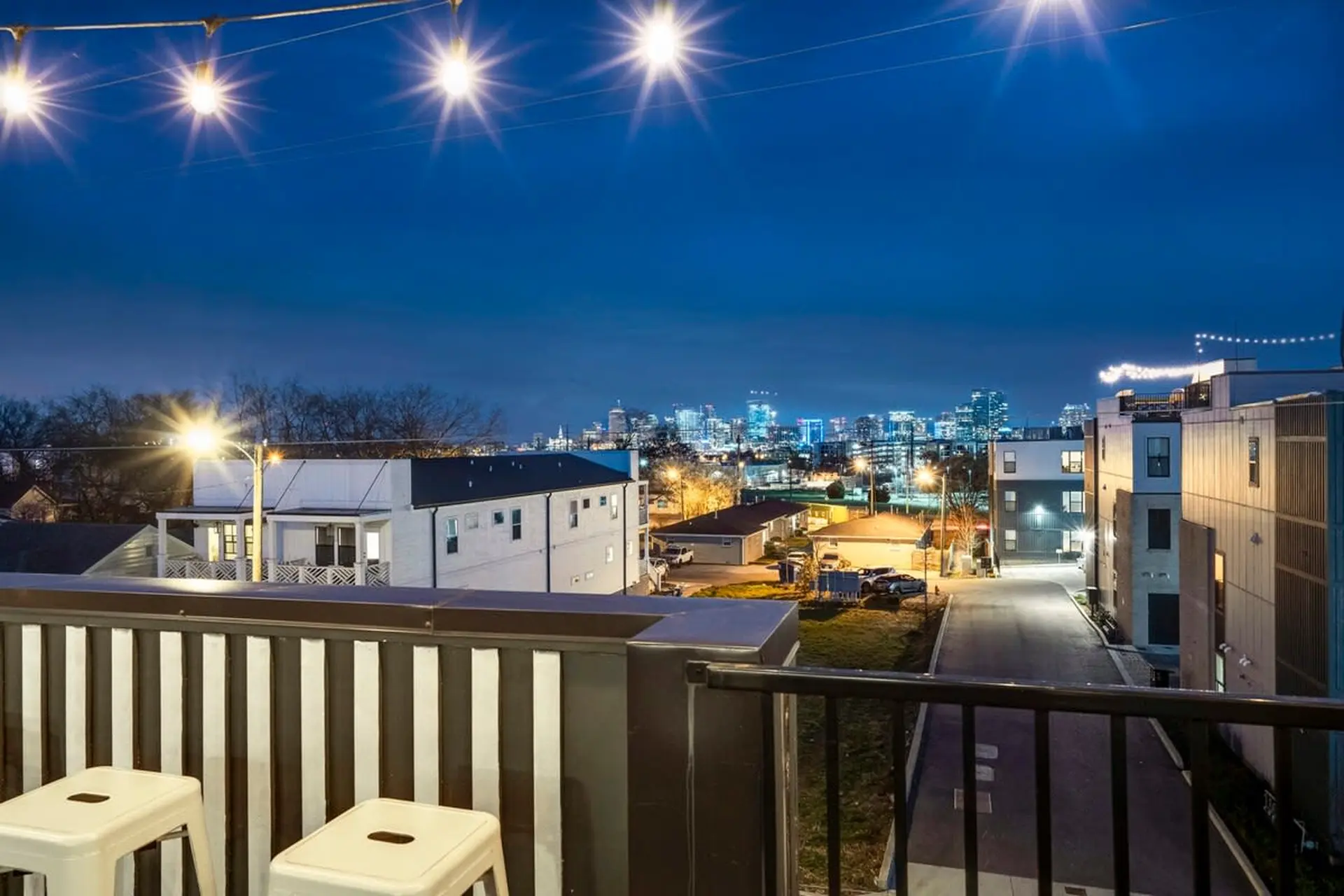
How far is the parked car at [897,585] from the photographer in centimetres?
2609

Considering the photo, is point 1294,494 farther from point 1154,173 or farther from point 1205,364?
point 1154,173

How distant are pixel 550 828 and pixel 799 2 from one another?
7741 millimetres

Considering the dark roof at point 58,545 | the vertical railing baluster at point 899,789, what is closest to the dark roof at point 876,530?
the dark roof at point 58,545

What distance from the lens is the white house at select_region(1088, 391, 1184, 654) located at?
19391mm

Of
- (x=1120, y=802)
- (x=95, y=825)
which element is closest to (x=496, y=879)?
(x=95, y=825)

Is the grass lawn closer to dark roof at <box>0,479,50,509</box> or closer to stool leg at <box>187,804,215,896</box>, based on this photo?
stool leg at <box>187,804,215,896</box>

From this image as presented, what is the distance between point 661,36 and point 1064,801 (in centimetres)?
1000

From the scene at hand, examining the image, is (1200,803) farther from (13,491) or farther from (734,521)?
(13,491)

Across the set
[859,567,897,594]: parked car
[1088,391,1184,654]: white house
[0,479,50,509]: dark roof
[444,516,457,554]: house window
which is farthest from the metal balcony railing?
[0,479,50,509]: dark roof

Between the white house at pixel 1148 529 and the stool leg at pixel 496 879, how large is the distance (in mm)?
20587

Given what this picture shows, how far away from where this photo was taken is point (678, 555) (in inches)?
1308

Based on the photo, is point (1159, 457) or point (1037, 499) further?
point (1037, 499)

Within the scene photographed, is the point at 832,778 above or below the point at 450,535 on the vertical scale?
above

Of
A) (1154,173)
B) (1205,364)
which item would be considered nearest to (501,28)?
(1205,364)
